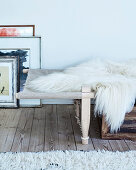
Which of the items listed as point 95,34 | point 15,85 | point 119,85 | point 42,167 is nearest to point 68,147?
point 42,167

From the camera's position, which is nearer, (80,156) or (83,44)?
(80,156)

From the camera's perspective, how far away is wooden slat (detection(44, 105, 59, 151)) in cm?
187

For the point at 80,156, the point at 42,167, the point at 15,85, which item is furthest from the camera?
the point at 15,85

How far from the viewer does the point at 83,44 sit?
2.52 metres

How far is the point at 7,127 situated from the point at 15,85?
1.51ft

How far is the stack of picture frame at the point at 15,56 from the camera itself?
246 centimetres

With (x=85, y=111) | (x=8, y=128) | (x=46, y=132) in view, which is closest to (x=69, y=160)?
(x=85, y=111)

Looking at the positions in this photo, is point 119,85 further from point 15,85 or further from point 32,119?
point 15,85

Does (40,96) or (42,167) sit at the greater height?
(40,96)

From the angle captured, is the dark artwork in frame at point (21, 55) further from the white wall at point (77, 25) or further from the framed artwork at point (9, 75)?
the white wall at point (77, 25)

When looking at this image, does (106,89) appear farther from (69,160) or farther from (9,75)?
(9,75)

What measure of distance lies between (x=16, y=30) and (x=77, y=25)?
0.53 meters

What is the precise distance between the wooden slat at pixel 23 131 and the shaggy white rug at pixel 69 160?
11cm

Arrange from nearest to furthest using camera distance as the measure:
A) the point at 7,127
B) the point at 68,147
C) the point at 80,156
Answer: the point at 80,156
the point at 68,147
the point at 7,127
